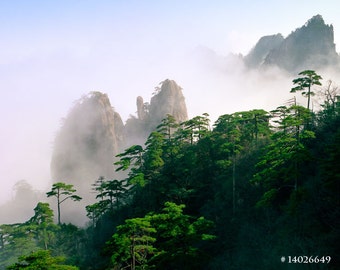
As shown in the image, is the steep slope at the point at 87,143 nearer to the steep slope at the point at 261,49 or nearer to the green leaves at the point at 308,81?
the green leaves at the point at 308,81

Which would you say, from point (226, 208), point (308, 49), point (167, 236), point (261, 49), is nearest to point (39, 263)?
point (167, 236)

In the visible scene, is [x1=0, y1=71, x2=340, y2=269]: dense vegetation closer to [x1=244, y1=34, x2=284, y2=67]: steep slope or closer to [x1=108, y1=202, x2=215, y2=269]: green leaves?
[x1=108, y1=202, x2=215, y2=269]: green leaves

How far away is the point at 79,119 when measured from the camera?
81562 millimetres

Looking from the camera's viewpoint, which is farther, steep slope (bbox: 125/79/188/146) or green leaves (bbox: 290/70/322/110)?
steep slope (bbox: 125/79/188/146)

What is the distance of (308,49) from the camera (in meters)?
110

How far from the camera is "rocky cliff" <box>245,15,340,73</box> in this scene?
346 feet

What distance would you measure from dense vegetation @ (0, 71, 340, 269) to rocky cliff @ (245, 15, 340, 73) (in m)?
84.5

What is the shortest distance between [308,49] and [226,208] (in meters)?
101

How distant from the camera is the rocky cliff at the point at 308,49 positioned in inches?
4146

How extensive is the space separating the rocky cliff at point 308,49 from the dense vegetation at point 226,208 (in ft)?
277

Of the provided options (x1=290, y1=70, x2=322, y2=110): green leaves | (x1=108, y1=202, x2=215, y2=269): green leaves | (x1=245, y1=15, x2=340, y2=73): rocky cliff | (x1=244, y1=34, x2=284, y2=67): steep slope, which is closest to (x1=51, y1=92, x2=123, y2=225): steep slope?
(x1=290, y1=70, x2=322, y2=110): green leaves

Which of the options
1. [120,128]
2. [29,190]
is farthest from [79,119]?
[29,190]

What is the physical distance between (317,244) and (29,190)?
97.7m

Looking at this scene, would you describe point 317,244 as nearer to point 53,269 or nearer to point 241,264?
point 241,264
